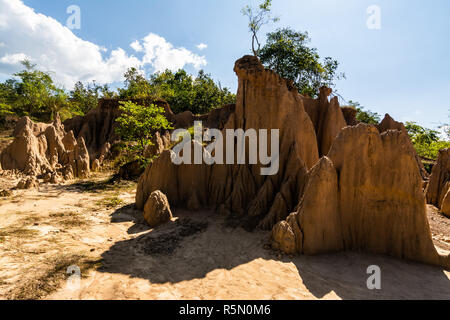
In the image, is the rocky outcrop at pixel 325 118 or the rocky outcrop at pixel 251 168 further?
the rocky outcrop at pixel 325 118

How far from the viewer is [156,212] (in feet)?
22.1

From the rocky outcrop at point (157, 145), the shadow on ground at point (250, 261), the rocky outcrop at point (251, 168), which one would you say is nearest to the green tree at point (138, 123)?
the rocky outcrop at point (157, 145)

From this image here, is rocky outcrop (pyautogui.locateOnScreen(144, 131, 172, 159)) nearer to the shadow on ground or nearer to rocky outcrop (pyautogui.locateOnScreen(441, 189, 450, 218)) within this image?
the shadow on ground

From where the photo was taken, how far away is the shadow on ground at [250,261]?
402 centimetres

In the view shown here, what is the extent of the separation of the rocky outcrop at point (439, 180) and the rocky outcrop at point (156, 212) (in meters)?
12.5

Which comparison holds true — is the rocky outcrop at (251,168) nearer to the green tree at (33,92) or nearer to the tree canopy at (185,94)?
the tree canopy at (185,94)

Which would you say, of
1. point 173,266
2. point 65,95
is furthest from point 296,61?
point 65,95

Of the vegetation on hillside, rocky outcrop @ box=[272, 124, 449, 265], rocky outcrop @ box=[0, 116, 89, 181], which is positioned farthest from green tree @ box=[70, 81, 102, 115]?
rocky outcrop @ box=[272, 124, 449, 265]

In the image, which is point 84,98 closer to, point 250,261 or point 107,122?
point 107,122

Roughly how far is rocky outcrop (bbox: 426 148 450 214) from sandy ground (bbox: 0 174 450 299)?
14.1 feet

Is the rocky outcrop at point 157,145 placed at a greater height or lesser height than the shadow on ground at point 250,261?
greater

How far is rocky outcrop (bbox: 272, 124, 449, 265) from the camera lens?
16.2 ft
